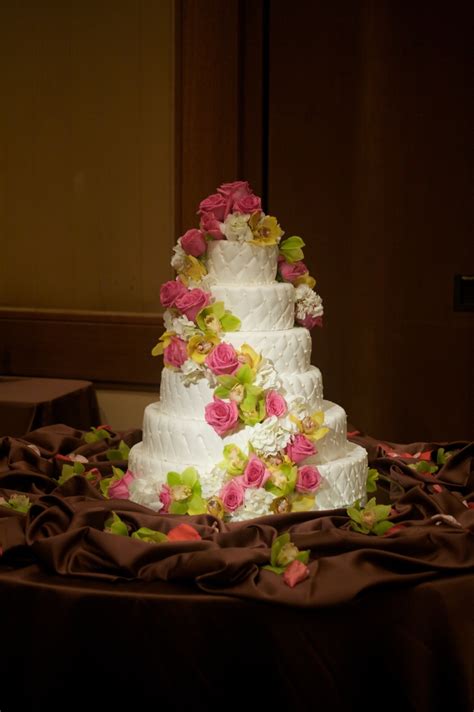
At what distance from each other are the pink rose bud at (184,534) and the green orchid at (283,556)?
0.20 metres

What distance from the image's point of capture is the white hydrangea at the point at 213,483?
2268mm

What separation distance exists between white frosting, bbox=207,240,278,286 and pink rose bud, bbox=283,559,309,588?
821 mm

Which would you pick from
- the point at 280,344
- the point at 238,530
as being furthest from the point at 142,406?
the point at 238,530

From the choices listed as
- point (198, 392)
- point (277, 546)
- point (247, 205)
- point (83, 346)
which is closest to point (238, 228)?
point (247, 205)

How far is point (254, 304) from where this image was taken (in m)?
2.42

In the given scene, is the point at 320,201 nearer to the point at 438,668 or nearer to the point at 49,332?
the point at 49,332

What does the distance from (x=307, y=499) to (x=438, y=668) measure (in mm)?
554

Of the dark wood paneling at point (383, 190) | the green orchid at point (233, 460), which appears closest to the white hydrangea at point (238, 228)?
the green orchid at point (233, 460)

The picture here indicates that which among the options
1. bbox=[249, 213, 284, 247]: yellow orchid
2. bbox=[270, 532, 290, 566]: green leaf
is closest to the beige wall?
bbox=[249, 213, 284, 247]: yellow orchid

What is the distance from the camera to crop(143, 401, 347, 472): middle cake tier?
2317mm

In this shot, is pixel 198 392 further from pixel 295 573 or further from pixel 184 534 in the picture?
pixel 295 573

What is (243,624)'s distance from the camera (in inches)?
70.8

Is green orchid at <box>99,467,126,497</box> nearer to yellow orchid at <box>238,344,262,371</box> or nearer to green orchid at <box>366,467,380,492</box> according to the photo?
yellow orchid at <box>238,344,262,371</box>

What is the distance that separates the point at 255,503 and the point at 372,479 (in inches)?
21.1
